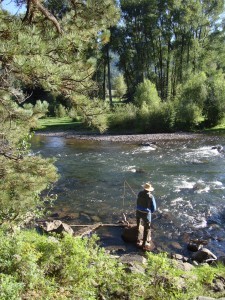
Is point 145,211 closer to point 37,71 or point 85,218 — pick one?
point 85,218

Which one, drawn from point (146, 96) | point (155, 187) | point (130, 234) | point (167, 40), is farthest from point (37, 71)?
point (167, 40)

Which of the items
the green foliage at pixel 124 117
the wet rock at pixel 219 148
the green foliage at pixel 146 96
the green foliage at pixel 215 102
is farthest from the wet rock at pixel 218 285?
the green foliage at pixel 146 96

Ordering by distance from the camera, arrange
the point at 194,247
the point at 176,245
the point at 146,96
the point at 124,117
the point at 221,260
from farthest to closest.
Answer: the point at 146,96, the point at 124,117, the point at 176,245, the point at 194,247, the point at 221,260

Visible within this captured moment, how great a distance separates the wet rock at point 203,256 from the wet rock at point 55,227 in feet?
14.2

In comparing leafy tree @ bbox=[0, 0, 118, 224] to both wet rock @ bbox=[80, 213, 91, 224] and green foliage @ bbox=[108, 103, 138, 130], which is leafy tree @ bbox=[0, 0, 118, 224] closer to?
wet rock @ bbox=[80, 213, 91, 224]

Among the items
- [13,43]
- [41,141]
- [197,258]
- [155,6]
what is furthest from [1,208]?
[155,6]

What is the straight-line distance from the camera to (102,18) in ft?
21.2

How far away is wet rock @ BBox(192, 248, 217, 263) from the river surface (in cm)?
61

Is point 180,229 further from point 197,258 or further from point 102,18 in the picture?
point 102,18

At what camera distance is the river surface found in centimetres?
1291

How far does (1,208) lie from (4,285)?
79.2 inches

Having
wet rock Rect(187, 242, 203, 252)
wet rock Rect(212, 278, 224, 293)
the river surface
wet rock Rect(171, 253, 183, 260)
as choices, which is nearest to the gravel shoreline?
the river surface

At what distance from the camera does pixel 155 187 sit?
59.1 feet

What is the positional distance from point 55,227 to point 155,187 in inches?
288
